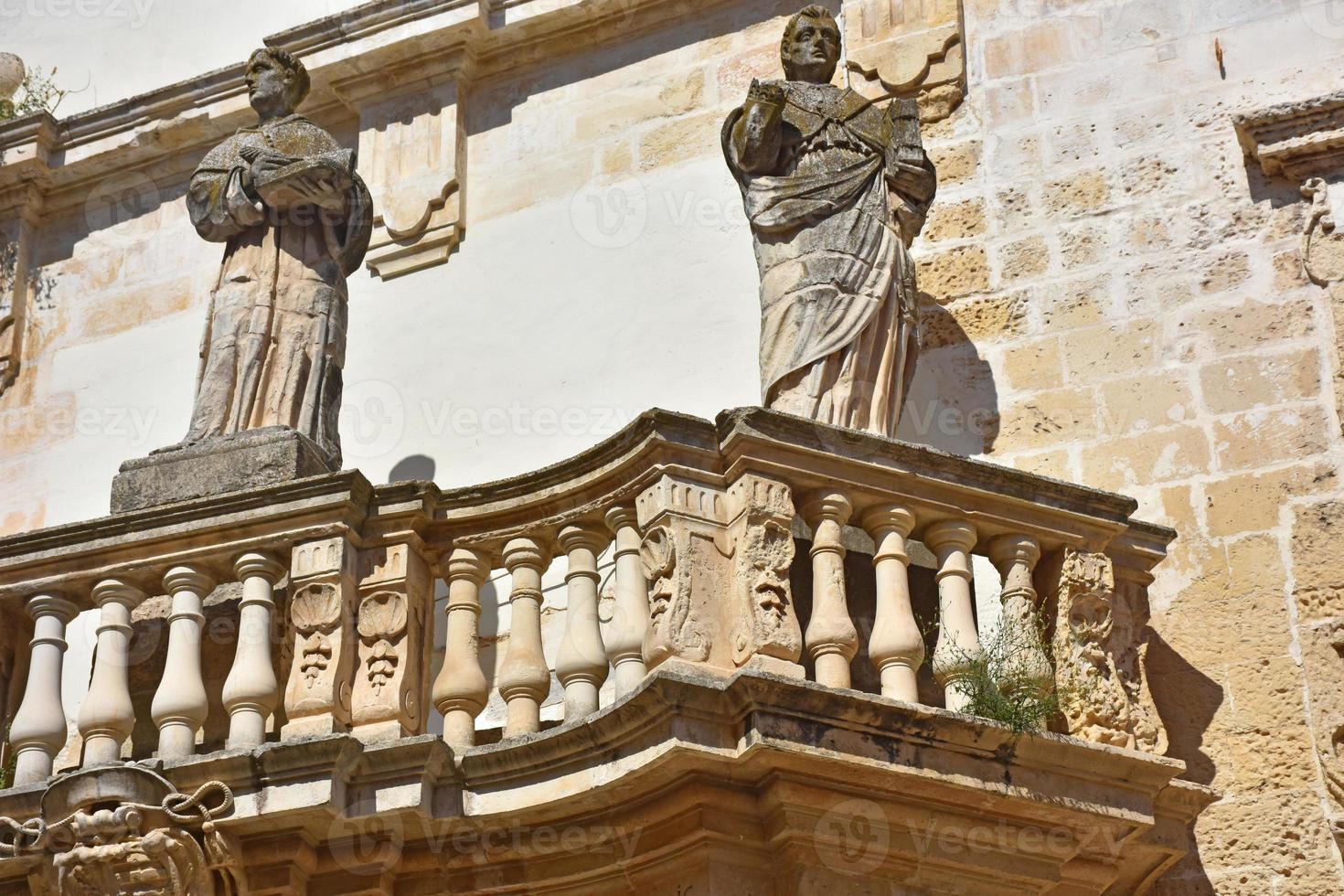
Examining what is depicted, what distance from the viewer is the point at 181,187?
10.4 metres

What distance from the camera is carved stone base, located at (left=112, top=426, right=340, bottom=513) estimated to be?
731cm

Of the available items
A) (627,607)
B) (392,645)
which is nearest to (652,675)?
(627,607)

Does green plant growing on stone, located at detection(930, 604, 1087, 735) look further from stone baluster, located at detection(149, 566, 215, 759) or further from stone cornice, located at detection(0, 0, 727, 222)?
stone cornice, located at detection(0, 0, 727, 222)

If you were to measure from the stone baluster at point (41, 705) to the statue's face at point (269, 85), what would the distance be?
2237 millimetres

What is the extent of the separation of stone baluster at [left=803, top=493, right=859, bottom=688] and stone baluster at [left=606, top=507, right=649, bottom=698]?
1.55ft

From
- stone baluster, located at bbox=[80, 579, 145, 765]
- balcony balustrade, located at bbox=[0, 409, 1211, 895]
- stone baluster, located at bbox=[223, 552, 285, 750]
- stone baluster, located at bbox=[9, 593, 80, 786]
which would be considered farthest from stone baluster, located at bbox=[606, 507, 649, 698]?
stone baluster, located at bbox=[9, 593, 80, 786]

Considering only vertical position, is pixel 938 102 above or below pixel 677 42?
below

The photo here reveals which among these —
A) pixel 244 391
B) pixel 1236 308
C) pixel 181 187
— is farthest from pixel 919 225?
pixel 181 187

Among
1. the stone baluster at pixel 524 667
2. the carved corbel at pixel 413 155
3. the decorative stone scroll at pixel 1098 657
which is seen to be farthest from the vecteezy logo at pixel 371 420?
the decorative stone scroll at pixel 1098 657

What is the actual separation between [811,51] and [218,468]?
8.25ft

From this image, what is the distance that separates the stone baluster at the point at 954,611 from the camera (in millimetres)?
6551

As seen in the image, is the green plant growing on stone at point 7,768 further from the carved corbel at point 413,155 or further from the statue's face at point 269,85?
the carved corbel at point 413,155

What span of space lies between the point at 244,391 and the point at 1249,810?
3525 mm

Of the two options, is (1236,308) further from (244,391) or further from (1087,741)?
(244,391)
